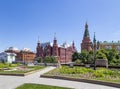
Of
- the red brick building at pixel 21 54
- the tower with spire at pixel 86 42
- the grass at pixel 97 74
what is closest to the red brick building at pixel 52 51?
the tower with spire at pixel 86 42

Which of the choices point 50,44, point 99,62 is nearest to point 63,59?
point 50,44

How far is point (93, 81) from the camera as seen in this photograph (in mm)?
15305

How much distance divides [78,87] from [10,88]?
15.7 feet

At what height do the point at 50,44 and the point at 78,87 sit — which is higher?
the point at 50,44

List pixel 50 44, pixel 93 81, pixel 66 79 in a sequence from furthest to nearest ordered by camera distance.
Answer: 1. pixel 50 44
2. pixel 66 79
3. pixel 93 81

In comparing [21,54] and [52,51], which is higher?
[52,51]

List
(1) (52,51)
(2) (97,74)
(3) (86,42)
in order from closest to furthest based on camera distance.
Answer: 1. (2) (97,74)
2. (1) (52,51)
3. (3) (86,42)

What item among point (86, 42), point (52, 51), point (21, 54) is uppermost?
point (86, 42)

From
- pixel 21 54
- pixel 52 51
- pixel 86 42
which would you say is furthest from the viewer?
pixel 21 54

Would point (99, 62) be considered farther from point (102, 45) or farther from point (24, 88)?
point (102, 45)

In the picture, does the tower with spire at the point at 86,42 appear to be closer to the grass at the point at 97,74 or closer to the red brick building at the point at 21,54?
the red brick building at the point at 21,54

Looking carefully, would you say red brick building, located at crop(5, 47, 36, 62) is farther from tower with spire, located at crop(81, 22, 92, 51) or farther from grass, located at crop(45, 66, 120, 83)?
grass, located at crop(45, 66, 120, 83)

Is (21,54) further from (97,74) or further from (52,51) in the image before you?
(97,74)

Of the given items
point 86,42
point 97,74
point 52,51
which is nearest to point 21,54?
point 52,51
